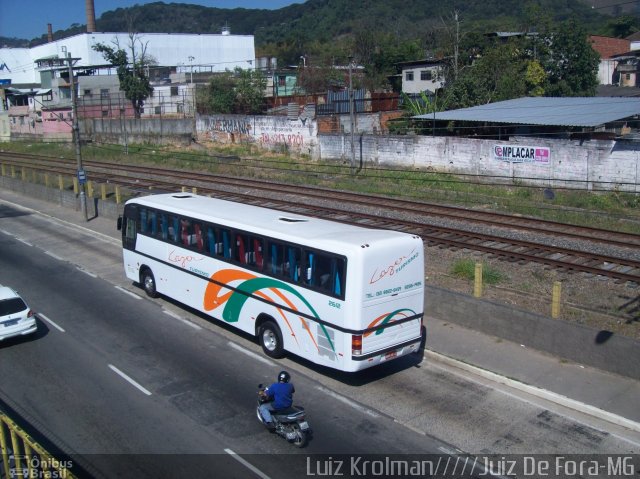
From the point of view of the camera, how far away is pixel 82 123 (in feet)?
243

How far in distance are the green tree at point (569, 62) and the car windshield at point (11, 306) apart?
158ft

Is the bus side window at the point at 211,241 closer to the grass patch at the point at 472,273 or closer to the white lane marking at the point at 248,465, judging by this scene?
the white lane marking at the point at 248,465

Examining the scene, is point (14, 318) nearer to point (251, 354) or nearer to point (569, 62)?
point (251, 354)

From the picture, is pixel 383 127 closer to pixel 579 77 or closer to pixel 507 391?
pixel 579 77

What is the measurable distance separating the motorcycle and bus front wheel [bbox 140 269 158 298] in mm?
8549

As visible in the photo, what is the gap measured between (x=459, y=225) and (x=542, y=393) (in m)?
12.9

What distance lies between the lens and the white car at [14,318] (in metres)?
14.6

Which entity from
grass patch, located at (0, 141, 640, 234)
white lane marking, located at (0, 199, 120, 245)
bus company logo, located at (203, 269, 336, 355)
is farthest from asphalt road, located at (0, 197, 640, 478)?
grass patch, located at (0, 141, 640, 234)

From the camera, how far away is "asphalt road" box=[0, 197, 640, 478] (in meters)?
10.3

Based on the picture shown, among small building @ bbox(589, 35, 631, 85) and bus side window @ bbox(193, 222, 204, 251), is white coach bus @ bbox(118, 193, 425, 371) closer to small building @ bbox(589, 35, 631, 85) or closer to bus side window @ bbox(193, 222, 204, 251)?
bus side window @ bbox(193, 222, 204, 251)

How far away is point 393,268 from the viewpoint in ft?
41.0

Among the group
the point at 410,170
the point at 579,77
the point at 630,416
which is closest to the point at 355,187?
the point at 410,170

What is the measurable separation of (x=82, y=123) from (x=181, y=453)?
70518 millimetres

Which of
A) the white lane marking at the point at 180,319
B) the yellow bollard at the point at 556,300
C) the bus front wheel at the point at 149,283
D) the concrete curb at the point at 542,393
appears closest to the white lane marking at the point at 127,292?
the bus front wheel at the point at 149,283
